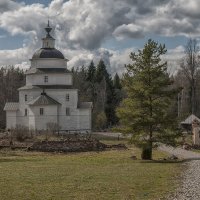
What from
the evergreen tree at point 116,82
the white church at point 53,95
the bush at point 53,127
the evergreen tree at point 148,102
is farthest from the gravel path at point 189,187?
the evergreen tree at point 116,82

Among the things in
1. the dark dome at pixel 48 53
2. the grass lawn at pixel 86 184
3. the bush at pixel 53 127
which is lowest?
the grass lawn at pixel 86 184

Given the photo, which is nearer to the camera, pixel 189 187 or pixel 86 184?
pixel 189 187

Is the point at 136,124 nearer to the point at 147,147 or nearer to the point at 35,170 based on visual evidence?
the point at 147,147

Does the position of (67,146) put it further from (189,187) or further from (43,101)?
(189,187)

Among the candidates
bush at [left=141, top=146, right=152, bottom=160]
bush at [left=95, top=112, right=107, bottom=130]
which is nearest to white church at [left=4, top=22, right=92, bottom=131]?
bush at [left=95, top=112, right=107, bottom=130]

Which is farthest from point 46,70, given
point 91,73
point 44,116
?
point 91,73

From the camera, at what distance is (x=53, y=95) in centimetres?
6981

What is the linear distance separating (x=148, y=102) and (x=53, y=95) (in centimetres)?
3912

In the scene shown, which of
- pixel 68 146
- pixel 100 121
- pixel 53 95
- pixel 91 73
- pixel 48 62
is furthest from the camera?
pixel 91 73

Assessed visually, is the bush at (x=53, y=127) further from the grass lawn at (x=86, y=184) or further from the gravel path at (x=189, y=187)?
the gravel path at (x=189, y=187)

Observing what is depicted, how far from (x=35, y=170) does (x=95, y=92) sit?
242ft

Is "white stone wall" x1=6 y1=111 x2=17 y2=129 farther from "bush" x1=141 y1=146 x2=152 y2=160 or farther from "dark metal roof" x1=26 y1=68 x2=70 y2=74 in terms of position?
"bush" x1=141 y1=146 x2=152 y2=160

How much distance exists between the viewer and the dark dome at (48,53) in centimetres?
7062

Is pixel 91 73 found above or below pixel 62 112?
above
